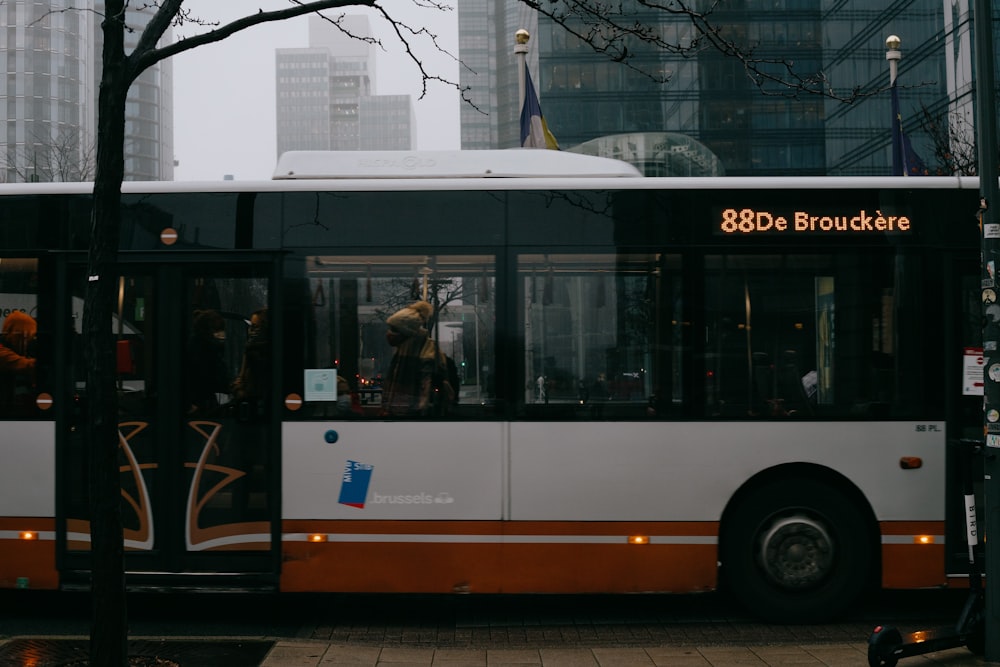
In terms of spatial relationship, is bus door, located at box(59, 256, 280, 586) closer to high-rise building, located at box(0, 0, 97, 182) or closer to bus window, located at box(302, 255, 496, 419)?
bus window, located at box(302, 255, 496, 419)

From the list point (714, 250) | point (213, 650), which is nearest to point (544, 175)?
point (714, 250)

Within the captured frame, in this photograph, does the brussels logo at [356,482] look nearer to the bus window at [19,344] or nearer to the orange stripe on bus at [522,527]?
the orange stripe on bus at [522,527]

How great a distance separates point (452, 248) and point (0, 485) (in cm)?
359

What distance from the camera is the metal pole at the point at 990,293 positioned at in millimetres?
5836

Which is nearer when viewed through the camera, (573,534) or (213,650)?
(213,650)

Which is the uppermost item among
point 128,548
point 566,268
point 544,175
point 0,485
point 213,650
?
point 544,175

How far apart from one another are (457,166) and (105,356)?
2863 mm

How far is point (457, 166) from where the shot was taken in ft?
23.9

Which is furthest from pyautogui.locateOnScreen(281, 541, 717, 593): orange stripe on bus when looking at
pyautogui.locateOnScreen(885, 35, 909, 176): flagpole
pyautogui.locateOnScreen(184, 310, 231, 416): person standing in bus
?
pyautogui.locateOnScreen(885, 35, 909, 176): flagpole

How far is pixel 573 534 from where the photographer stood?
6.95m

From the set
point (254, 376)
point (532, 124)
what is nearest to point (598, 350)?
point (254, 376)

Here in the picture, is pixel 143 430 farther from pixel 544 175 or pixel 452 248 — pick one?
pixel 544 175

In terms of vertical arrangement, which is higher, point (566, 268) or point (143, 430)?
point (566, 268)

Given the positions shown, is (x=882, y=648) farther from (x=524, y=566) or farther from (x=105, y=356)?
(x=105, y=356)
